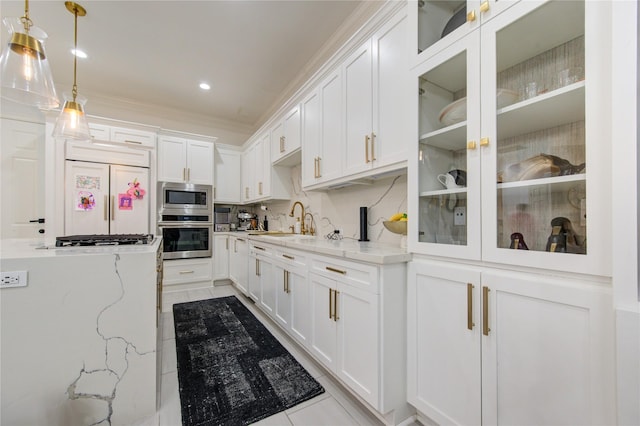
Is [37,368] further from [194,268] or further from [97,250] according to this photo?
[194,268]

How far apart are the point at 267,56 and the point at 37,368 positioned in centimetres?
329

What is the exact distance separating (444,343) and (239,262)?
10.3 ft

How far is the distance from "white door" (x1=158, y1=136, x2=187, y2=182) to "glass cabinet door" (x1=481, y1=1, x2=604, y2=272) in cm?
420

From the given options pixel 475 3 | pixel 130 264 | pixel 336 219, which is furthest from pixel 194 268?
pixel 475 3

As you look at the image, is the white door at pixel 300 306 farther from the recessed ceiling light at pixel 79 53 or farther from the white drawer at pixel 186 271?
the recessed ceiling light at pixel 79 53

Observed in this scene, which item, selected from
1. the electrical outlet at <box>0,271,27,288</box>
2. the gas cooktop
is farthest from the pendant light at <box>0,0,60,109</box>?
the electrical outlet at <box>0,271,27,288</box>

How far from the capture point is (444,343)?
1.26 meters

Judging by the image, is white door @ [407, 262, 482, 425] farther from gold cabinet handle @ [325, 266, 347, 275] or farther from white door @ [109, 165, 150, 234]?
white door @ [109, 165, 150, 234]

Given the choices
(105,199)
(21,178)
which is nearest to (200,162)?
(105,199)

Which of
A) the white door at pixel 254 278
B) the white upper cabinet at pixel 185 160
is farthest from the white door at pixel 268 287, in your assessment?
A: the white upper cabinet at pixel 185 160

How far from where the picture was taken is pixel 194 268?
4.11 meters

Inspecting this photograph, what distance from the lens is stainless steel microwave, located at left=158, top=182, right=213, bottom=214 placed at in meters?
3.96

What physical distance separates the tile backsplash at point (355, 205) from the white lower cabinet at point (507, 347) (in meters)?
0.78

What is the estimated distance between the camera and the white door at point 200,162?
420 centimetres
